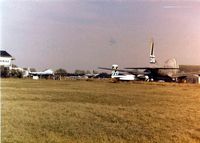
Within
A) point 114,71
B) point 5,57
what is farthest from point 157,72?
point 5,57

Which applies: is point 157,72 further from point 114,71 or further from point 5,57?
point 5,57

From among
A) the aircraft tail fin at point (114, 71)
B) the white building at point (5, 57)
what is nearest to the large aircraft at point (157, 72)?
the aircraft tail fin at point (114, 71)

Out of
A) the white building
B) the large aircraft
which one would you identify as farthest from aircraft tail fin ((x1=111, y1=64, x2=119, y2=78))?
Answer: the white building

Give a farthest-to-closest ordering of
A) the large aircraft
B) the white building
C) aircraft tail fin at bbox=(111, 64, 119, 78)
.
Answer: the large aircraft < aircraft tail fin at bbox=(111, 64, 119, 78) < the white building

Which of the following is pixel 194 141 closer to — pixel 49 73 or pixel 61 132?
pixel 61 132

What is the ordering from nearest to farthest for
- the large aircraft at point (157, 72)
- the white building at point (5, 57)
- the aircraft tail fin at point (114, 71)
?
the white building at point (5, 57), the aircraft tail fin at point (114, 71), the large aircraft at point (157, 72)

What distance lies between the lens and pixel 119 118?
1479 cm

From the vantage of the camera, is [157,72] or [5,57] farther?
[157,72]

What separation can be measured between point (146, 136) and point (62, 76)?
63.1 meters

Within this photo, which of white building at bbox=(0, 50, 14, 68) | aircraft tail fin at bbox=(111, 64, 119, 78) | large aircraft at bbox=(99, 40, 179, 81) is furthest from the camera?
large aircraft at bbox=(99, 40, 179, 81)

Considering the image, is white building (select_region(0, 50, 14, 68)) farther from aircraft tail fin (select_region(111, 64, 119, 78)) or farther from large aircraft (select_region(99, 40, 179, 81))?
large aircraft (select_region(99, 40, 179, 81))

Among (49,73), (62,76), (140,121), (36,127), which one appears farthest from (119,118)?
(49,73)

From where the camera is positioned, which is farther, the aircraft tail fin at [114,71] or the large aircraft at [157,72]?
the large aircraft at [157,72]

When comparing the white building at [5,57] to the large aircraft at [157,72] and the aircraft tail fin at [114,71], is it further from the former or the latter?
the large aircraft at [157,72]
